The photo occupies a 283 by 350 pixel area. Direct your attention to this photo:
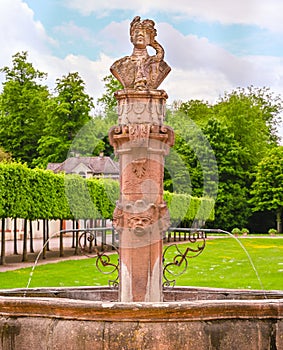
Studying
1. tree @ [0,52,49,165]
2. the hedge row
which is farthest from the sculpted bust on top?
tree @ [0,52,49,165]

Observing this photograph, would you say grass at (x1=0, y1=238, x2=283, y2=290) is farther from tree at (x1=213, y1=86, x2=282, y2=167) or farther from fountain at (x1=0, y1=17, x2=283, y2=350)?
tree at (x1=213, y1=86, x2=282, y2=167)

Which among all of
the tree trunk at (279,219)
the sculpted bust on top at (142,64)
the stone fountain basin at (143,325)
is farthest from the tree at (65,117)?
the stone fountain basin at (143,325)

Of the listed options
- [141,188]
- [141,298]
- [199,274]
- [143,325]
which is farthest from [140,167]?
[199,274]

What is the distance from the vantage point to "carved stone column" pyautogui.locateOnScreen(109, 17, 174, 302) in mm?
9836

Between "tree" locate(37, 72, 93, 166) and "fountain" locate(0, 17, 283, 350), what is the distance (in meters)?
43.3

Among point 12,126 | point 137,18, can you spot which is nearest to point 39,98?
point 12,126

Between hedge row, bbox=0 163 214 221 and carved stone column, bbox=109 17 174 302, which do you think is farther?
hedge row, bbox=0 163 214 221

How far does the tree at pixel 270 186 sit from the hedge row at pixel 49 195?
30374mm

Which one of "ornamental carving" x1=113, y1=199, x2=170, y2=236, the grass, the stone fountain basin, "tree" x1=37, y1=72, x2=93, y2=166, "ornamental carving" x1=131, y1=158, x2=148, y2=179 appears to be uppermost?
"tree" x1=37, y1=72, x2=93, y2=166

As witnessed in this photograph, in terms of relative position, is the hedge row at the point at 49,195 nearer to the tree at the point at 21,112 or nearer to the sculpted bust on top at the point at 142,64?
the sculpted bust on top at the point at 142,64

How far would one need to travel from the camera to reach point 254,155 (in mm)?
72750

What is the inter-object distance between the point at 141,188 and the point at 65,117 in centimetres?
4902

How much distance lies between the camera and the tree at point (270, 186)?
66.0 meters

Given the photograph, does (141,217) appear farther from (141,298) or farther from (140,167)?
(141,298)
